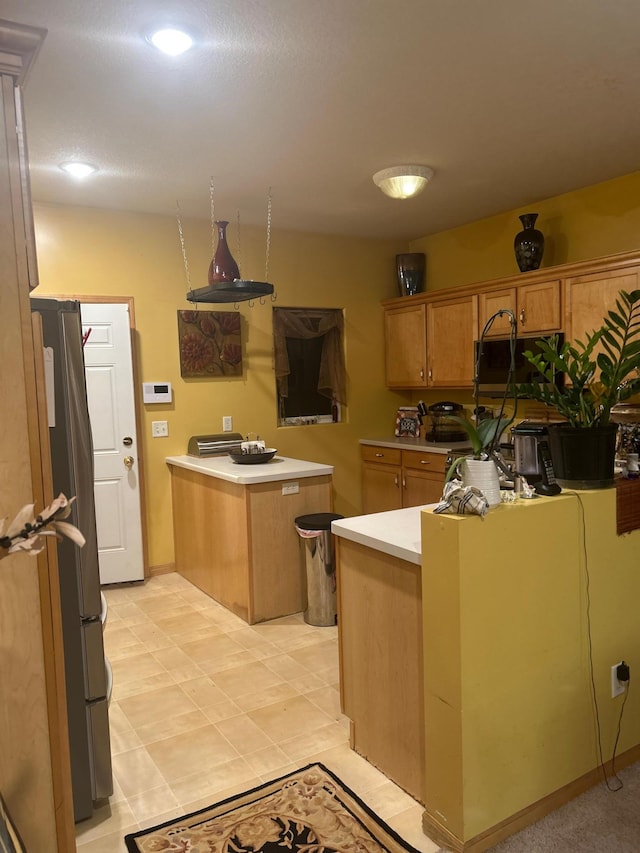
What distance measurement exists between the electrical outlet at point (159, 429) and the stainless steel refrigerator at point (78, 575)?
8.55 ft

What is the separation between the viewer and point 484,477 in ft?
6.14

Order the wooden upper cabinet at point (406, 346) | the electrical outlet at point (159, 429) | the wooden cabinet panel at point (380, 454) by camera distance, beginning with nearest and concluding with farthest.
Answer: the electrical outlet at point (159, 429) → the wooden cabinet panel at point (380, 454) → the wooden upper cabinet at point (406, 346)

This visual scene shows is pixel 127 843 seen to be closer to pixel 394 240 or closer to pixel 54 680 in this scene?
pixel 54 680

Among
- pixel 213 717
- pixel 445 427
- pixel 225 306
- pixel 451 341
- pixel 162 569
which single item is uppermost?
pixel 225 306

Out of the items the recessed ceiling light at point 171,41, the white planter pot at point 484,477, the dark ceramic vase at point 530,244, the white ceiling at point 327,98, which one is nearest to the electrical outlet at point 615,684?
the white planter pot at point 484,477

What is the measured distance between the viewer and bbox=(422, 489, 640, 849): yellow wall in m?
1.83

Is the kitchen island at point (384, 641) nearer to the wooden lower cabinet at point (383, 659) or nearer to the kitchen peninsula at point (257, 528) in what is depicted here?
the wooden lower cabinet at point (383, 659)

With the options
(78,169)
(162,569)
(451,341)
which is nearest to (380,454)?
(451,341)

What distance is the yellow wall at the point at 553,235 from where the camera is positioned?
408 cm

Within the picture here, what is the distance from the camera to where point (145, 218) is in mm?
4570

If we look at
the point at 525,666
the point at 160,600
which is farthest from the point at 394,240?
the point at 525,666

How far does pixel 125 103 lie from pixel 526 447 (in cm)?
227

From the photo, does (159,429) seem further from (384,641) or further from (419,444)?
(384,641)

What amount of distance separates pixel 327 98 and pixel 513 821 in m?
2.87
